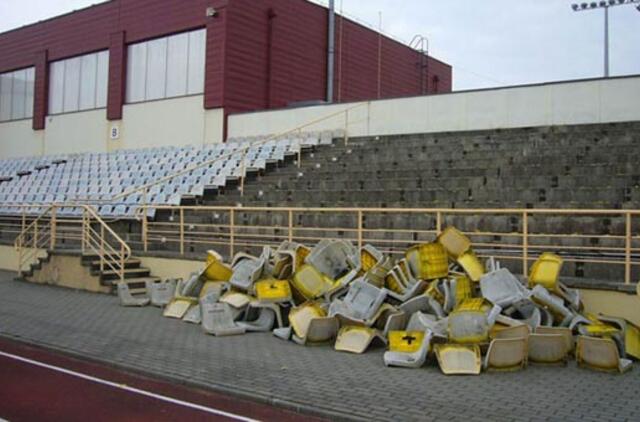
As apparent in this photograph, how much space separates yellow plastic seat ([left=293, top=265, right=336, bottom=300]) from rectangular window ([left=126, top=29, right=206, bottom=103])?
16999mm

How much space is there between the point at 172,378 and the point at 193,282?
4.80 metres

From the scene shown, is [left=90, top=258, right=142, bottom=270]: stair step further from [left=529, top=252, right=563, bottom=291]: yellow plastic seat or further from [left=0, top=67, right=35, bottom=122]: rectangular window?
[left=0, top=67, right=35, bottom=122]: rectangular window

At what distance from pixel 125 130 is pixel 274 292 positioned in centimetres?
2058

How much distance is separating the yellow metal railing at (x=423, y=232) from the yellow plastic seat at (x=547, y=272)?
882mm

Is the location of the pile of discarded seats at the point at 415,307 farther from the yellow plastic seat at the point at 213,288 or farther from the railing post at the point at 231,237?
the railing post at the point at 231,237

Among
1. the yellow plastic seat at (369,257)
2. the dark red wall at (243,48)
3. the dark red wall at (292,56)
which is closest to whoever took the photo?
the yellow plastic seat at (369,257)

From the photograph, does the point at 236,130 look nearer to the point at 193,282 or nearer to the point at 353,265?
the point at 193,282

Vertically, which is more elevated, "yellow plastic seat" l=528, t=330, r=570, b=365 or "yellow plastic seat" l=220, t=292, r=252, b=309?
"yellow plastic seat" l=220, t=292, r=252, b=309

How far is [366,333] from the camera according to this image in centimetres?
924

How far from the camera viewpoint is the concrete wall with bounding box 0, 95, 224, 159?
2616 centimetres

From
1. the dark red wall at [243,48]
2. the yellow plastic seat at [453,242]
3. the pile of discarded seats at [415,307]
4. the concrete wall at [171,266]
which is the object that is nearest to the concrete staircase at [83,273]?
the concrete wall at [171,266]

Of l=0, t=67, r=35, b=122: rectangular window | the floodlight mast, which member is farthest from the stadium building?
the floodlight mast

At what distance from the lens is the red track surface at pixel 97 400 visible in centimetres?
640

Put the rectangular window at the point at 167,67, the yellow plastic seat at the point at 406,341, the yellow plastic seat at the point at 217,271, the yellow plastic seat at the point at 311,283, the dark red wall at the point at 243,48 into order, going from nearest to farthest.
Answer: the yellow plastic seat at the point at 406,341, the yellow plastic seat at the point at 311,283, the yellow plastic seat at the point at 217,271, the dark red wall at the point at 243,48, the rectangular window at the point at 167,67
